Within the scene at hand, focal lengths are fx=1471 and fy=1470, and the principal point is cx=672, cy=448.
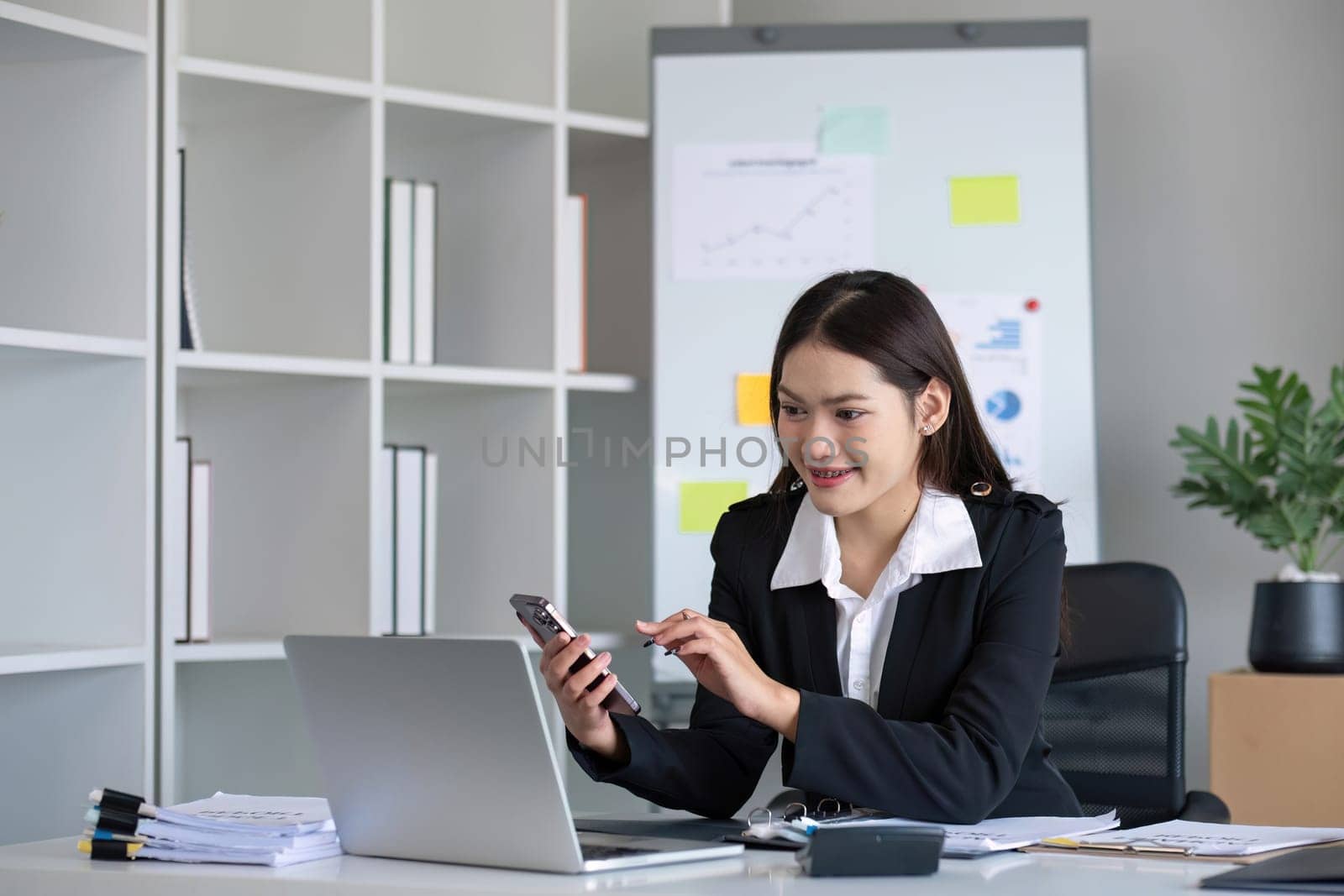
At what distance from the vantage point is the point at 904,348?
152 cm

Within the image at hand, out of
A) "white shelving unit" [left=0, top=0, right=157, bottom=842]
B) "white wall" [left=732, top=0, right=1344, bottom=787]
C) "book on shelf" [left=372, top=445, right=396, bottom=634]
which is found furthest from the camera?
"white wall" [left=732, top=0, right=1344, bottom=787]

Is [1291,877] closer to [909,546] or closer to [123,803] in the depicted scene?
[909,546]

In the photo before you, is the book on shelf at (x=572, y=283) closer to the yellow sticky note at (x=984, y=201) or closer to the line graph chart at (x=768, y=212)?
the line graph chart at (x=768, y=212)

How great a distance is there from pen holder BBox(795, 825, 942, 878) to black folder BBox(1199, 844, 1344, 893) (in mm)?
183

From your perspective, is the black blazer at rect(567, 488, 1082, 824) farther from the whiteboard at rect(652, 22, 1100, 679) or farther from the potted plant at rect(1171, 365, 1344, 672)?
the potted plant at rect(1171, 365, 1344, 672)

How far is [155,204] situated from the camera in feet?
6.90

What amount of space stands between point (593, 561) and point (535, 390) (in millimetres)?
434

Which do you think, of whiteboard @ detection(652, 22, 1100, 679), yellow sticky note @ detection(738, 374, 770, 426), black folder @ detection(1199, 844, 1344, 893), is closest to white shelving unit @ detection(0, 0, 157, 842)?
whiteboard @ detection(652, 22, 1100, 679)

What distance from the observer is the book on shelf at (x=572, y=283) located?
2.45m

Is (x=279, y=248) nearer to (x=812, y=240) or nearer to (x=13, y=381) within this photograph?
(x=13, y=381)

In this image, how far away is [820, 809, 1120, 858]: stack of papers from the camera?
44.9 inches

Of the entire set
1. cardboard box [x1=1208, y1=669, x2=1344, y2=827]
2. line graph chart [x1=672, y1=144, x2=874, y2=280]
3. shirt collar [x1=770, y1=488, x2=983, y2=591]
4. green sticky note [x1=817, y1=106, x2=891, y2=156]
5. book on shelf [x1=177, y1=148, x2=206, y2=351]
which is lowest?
cardboard box [x1=1208, y1=669, x2=1344, y2=827]

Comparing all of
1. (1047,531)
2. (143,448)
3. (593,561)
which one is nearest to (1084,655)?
(1047,531)

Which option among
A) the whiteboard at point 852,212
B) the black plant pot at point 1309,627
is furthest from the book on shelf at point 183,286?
the black plant pot at point 1309,627
